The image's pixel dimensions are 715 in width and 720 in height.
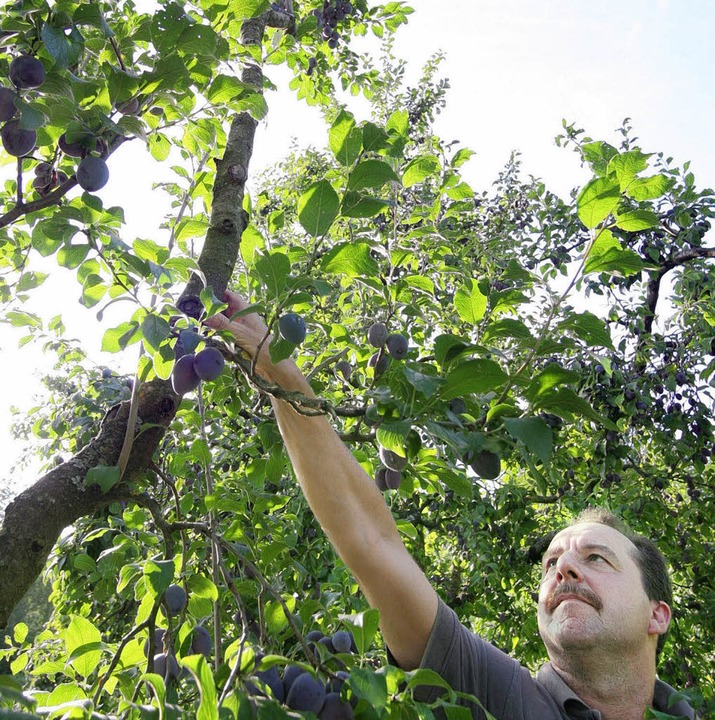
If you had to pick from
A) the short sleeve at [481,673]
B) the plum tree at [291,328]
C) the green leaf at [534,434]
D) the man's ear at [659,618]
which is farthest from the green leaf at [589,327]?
the man's ear at [659,618]

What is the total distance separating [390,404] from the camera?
1.02 meters

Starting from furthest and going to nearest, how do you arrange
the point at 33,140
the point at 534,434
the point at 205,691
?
the point at 33,140, the point at 534,434, the point at 205,691

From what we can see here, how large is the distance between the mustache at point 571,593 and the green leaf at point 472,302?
1227 mm

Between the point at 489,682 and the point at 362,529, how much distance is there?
0.51 meters

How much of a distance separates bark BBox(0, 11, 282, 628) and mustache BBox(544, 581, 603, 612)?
1263 mm

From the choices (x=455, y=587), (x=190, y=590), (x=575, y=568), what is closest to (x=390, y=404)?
(x=190, y=590)

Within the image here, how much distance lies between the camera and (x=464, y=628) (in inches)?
71.3

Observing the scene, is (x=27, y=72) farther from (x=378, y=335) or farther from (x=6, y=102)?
(x=378, y=335)

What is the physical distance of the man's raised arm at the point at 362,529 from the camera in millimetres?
1618

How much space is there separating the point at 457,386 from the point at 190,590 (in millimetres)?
844

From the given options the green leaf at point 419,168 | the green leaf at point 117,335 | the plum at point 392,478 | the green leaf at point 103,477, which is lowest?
the green leaf at point 103,477

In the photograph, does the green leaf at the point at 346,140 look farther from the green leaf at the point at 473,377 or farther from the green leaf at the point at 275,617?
the green leaf at the point at 275,617

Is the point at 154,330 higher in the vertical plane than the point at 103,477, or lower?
higher

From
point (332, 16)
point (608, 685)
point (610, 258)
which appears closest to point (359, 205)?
point (610, 258)
